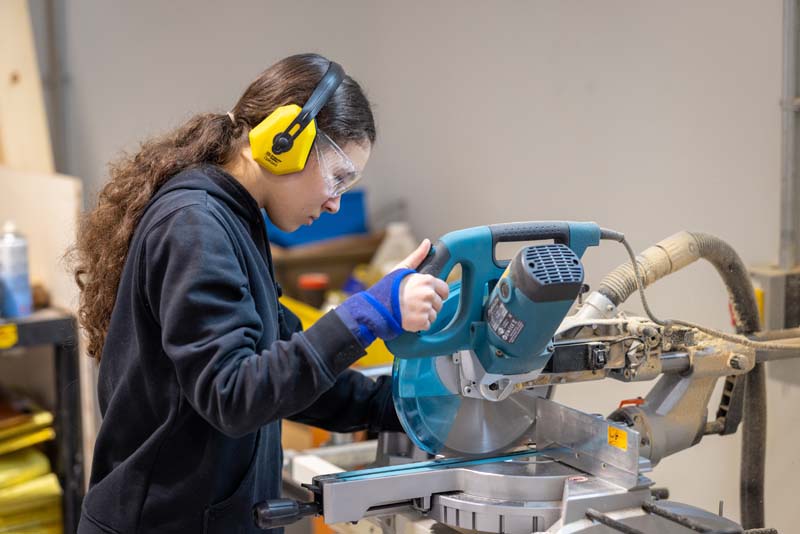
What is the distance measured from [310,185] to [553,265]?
1.28 ft

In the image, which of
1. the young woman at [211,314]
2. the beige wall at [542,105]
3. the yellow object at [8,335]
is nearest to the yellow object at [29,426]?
the yellow object at [8,335]

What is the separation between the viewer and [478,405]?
1.41 metres

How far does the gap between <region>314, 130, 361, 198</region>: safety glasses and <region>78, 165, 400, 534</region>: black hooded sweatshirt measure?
11 centimetres

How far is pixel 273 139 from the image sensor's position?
1.34 m

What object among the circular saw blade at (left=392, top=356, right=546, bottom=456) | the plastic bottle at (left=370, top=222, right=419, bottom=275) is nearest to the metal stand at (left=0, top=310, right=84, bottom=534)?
the plastic bottle at (left=370, top=222, right=419, bottom=275)

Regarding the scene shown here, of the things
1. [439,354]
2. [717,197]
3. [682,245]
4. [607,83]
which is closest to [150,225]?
[439,354]

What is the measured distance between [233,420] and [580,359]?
502 mm

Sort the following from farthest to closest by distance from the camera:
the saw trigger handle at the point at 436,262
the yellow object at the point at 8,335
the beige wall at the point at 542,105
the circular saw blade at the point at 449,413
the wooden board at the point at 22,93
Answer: the wooden board at the point at 22,93 → the yellow object at the point at 8,335 → the beige wall at the point at 542,105 → the circular saw blade at the point at 449,413 → the saw trigger handle at the point at 436,262

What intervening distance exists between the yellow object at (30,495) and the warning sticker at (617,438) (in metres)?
1.83

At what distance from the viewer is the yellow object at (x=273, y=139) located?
1.34 metres

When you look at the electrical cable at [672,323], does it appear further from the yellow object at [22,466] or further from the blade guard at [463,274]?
the yellow object at [22,466]

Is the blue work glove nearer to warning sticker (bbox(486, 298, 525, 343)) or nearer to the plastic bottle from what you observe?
warning sticker (bbox(486, 298, 525, 343))

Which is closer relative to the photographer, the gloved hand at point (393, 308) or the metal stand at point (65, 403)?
the gloved hand at point (393, 308)

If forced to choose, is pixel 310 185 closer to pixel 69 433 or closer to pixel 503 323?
pixel 503 323
